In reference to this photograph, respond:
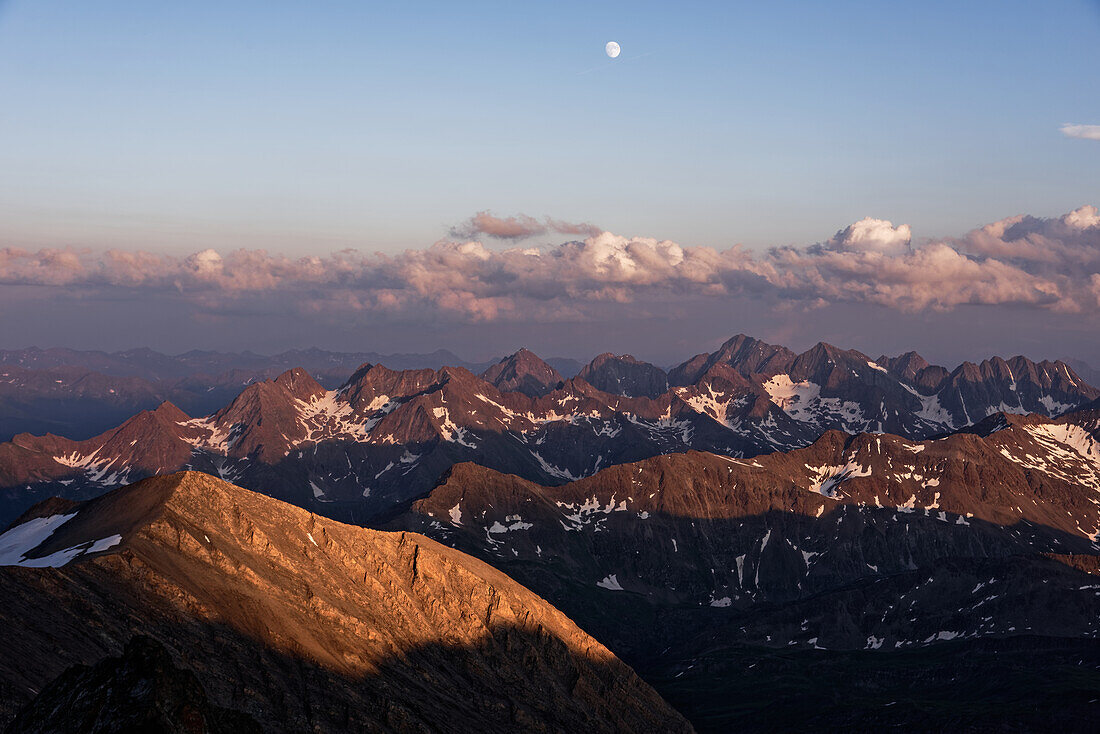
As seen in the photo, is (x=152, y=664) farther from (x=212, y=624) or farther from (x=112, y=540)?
(x=112, y=540)

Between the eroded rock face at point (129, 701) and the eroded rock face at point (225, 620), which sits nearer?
the eroded rock face at point (129, 701)

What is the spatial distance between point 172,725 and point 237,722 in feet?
16.7

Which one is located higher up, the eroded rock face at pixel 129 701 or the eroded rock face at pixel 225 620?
the eroded rock face at pixel 129 701

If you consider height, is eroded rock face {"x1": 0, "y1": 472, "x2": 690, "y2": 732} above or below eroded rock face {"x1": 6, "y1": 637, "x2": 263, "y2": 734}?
below

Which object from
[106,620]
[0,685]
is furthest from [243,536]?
[0,685]

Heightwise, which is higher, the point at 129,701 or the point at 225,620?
the point at 129,701

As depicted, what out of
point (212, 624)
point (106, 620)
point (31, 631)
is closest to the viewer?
point (31, 631)

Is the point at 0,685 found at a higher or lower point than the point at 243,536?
higher

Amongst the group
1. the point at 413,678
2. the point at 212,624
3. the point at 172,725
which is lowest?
the point at 413,678

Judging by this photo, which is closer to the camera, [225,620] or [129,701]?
[129,701]

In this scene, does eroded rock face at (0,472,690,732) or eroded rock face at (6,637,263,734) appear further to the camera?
eroded rock face at (0,472,690,732)

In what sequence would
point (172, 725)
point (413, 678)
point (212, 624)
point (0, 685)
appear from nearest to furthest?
point (172, 725)
point (0, 685)
point (212, 624)
point (413, 678)

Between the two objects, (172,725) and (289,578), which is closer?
(172,725)

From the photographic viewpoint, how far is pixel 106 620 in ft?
401
